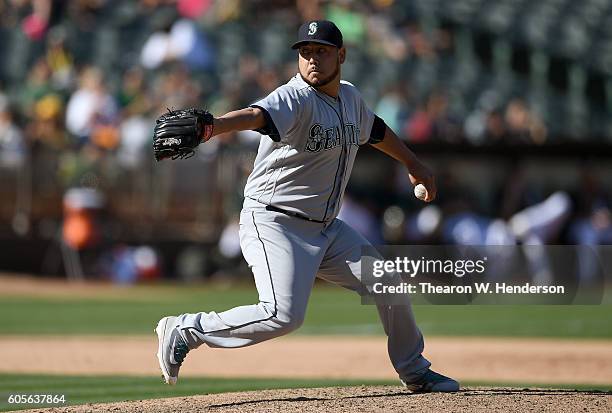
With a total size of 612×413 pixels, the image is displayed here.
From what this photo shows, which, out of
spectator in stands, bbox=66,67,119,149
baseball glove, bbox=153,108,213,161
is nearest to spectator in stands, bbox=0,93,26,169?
spectator in stands, bbox=66,67,119,149

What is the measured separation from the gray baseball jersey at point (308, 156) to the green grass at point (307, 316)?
5638mm

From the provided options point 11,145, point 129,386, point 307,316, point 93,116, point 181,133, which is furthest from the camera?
point 93,116

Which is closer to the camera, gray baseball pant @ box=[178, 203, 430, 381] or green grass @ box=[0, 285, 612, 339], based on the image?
gray baseball pant @ box=[178, 203, 430, 381]

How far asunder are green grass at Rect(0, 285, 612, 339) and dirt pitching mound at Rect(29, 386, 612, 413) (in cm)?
505

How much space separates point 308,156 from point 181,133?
2.53 feet

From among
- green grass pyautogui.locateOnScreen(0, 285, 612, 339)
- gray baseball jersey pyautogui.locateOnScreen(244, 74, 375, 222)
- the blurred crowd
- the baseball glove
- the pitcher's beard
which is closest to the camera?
the baseball glove

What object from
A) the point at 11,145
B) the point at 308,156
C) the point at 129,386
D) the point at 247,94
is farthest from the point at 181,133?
the point at 11,145

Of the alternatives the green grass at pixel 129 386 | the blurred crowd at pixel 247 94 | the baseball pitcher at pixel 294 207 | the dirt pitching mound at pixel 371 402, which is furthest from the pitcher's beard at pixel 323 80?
the blurred crowd at pixel 247 94

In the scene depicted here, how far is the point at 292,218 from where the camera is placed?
17.9 feet

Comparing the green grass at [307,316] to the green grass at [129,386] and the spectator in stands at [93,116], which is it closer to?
the spectator in stands at [93,116]

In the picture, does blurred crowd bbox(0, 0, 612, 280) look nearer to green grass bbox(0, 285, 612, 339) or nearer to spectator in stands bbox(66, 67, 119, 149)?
spectator in stands bbox(66, 67, 119, 149)

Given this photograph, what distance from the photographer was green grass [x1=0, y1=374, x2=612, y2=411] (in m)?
6.71

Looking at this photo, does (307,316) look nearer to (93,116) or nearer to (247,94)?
(247,94)

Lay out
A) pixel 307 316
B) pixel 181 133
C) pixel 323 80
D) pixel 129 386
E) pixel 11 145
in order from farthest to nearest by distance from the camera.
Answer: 1. pixel 11 145
2. pixel 307 316
3. pixel 129 386
4. pixel 323 80
5. pixel 181 133
